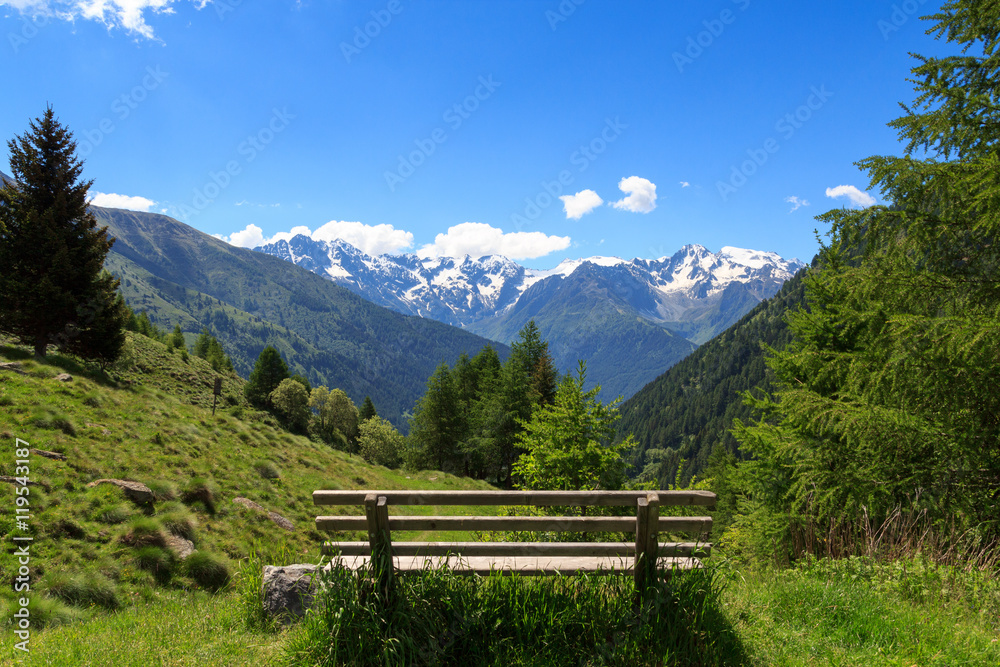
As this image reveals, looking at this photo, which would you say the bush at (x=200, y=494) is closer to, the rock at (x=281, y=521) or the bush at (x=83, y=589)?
the rock at (x=281, y=521)

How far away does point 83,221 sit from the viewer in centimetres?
1942

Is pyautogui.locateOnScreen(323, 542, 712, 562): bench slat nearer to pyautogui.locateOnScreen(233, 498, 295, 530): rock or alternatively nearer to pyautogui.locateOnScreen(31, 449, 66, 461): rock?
pyautogui.locateOnScreen(31, 449, 66, 461): rock

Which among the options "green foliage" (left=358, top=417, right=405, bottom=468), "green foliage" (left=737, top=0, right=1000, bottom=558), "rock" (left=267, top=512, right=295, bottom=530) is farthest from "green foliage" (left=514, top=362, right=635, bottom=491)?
"green foliage" (left=358, top=417, right=405, bottom=468)

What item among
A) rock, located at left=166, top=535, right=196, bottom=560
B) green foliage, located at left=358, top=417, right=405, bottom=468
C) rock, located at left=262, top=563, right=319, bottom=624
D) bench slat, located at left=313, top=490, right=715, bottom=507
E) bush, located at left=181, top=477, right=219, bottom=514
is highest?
bench slat, located at left=313, top=490, right=715, bottom=507

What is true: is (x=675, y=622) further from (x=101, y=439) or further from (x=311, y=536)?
(x=101, y=439)

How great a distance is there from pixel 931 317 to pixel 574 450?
971 centimetres

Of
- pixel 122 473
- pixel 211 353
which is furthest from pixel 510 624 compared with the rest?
pixel 211 353

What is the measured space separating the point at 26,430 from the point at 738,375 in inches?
8410

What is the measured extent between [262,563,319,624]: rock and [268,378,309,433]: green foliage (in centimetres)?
6000

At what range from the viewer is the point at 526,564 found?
5.21 meters

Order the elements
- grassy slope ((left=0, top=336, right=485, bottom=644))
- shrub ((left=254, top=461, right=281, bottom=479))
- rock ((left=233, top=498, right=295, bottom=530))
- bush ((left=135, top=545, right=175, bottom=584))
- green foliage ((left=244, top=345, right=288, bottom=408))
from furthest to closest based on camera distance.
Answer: green foliage ((left=244, top=345, right=288, bottom=408)), shrub ((left=254, top=461, right=281, bottom=479)), rock ((left=233, top=498, right=295, bottom=530)), bush ((left=135, top=545, right=175, bottom=584)), grassy slope ((left=0, top=336, right=485, bottom=644))

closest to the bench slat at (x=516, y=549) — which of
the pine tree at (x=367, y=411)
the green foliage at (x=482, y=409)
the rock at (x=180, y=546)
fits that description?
the rock at (x=180, y=546)

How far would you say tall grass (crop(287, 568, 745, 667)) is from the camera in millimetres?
4574

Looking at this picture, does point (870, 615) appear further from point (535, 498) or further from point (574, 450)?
point (574, 450)
